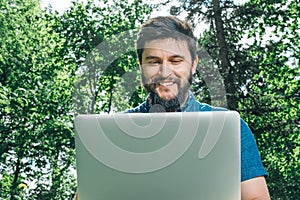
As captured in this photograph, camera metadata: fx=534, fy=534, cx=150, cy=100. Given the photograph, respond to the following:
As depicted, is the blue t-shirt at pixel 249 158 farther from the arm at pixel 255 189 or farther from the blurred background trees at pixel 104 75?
the blurred background trees at pixel 104 75

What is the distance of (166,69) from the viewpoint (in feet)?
4.75

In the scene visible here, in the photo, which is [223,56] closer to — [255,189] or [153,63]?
[153,63]

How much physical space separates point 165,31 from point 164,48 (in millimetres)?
79

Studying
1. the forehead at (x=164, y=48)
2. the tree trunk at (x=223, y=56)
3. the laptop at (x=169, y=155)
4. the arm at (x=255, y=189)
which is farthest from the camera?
the tree trunk at (x=223, y=56)

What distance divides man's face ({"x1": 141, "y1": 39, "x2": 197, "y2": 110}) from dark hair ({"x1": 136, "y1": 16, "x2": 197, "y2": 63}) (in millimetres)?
22

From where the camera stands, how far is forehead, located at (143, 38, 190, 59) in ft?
4.71

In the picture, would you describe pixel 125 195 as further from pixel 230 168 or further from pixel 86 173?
pixel 230 168

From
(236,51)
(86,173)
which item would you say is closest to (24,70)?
(236,51)

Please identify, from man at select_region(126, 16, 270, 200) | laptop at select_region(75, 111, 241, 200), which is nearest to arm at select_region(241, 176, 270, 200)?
man at select_region(126, 16, 270, 200)

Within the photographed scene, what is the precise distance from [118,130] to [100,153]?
0.06 m

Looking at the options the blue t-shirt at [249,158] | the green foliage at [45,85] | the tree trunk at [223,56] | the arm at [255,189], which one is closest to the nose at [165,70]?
the blue t-shirt at [249,158]

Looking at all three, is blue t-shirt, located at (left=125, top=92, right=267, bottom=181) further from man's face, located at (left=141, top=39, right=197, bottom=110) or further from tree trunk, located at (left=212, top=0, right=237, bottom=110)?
tree trunk, located at (left=212, top=0, right=237, bottom=110)

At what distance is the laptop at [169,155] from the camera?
1021 millimetres

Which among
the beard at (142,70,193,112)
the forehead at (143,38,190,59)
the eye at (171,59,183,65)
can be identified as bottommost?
the beard at (142,70,193,112)
